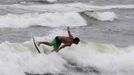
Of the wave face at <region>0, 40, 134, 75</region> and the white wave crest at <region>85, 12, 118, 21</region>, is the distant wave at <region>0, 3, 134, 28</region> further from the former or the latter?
the wave face at <region>0, 40, 134, 75</region>

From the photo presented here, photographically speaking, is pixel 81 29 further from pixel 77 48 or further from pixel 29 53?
pixel 29 53

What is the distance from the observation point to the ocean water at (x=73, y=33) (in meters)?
14.9

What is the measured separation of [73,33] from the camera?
2270 centimetres

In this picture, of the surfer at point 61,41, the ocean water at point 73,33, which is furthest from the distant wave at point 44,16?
the surfer at point 61,41

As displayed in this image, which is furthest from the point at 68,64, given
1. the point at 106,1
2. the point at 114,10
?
the point at 106,1

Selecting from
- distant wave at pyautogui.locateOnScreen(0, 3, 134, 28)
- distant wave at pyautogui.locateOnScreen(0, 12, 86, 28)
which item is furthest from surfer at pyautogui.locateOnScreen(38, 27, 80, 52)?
distant wave at pyautogui.locateOnScreen(0, 12, 86, 28)

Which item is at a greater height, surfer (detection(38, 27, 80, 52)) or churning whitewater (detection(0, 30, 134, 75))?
surfer (detection(38, 27, 80, 52))

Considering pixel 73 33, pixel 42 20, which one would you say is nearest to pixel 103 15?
pixel 42 20

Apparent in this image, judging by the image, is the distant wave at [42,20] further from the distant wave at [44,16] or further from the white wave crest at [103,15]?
the white wave crest at [103,15]

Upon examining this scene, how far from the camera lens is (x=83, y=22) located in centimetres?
2723

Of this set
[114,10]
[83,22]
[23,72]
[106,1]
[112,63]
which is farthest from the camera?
[106,1]

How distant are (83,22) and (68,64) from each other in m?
11.9

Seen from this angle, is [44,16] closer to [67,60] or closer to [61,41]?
[67,60]

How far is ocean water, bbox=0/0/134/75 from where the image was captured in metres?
14.9
